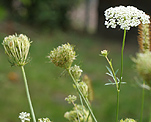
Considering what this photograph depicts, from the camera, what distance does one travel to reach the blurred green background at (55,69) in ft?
11.5

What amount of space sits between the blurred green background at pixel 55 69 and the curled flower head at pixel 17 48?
0.24 meters

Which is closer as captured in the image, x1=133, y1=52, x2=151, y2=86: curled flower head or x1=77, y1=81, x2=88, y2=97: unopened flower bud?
x1=133, y1=52, x2=151, y2=86: curled flower head

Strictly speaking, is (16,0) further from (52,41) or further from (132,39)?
(132,39)

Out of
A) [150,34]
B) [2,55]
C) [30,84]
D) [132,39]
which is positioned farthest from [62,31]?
[150,34]

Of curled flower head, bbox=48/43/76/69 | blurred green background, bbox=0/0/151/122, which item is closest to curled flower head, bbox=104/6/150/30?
curled flower head, bbox=48/43/76/69

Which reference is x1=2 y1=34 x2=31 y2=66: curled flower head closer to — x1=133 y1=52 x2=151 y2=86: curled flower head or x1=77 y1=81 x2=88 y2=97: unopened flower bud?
x1=77 y1=81 x2=88 y2=97: unopened flower bud

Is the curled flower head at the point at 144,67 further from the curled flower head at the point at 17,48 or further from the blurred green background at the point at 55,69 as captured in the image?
the blurred green background at the point at 55,69

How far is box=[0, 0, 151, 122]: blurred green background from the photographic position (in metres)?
3.49

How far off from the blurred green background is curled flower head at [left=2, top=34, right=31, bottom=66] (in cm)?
24

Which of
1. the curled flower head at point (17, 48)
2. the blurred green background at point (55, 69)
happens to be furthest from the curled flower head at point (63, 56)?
the blurred green background at point (55, 69)

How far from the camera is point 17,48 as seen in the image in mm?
754

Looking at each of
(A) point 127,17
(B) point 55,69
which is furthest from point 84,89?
(B) point 55,69

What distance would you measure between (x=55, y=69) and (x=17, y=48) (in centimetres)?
413

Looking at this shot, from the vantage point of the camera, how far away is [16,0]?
22.9 feet
